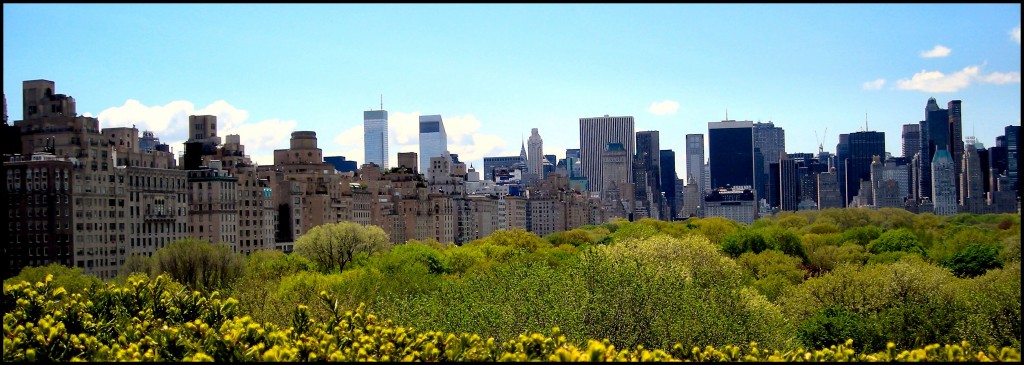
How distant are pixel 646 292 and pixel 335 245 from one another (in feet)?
229

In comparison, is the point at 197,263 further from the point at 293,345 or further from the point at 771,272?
the point at 293,345

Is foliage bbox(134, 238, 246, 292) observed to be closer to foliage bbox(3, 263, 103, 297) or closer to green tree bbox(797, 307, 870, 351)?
foliage bbox(3, 263, 103, 297)

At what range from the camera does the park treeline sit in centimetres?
3966

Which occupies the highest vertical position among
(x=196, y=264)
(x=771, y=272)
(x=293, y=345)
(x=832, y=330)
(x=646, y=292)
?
(x=293, y=345)

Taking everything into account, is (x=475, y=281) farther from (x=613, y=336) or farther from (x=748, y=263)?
(x=748, y=263)

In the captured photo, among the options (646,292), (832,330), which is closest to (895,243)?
(832,330)

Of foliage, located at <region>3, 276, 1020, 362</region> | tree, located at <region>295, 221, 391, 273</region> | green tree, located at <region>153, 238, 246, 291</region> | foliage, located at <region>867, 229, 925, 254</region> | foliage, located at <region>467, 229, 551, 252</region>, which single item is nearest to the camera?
foliage, located at <region>3, 276, 1020, 362</region>

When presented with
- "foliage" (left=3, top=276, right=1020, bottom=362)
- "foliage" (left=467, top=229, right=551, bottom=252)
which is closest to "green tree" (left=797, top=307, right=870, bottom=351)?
"foliage" (left=3, top=276, right=1020, bottom=362)

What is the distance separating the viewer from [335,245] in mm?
106562

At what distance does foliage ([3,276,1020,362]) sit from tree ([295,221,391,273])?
252 feet

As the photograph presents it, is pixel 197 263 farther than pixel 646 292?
Yes

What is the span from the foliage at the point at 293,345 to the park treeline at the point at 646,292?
683 mm

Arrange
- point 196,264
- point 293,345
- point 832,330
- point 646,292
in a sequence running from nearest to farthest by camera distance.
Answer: point 293,345
point 646,292
point 832,330
point 196,264

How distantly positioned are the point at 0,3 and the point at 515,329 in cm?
2563
